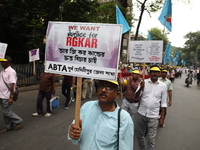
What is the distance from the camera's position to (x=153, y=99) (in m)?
3.17

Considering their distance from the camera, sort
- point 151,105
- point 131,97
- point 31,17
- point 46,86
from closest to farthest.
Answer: point 151,105 → point 131,97 → point 46,86 → point 31,17

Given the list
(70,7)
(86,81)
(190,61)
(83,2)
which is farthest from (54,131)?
(190,61)

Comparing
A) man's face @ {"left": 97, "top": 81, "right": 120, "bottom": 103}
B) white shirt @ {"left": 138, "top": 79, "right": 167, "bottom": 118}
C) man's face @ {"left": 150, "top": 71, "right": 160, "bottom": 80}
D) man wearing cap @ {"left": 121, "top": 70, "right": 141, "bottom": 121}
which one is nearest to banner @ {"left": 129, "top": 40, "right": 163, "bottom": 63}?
man wearing cap @ {"left": 121, "top": 70, "right": 141, "bottom": 121}

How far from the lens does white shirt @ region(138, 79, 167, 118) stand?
10.3 feet

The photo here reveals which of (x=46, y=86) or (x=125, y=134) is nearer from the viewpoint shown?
(x=125, y=134)

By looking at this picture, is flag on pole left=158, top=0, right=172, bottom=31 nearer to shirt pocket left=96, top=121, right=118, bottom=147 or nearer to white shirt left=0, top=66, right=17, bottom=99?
white shirt left=0, top=66, right=17, bottom=99

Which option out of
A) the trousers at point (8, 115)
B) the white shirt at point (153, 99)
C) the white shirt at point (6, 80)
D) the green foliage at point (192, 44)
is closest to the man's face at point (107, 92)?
the white shirt at point (153, 99)

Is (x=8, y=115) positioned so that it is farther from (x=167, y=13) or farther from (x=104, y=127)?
(x=167, y=13)

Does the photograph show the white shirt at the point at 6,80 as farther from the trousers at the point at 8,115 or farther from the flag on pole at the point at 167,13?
the flag on pole at the point at 167,13

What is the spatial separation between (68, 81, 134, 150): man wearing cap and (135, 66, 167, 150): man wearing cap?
1.57 meters

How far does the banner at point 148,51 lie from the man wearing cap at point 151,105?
89cm

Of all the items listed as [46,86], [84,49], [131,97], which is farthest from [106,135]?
[46,86]

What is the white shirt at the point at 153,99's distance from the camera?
3.14 meters

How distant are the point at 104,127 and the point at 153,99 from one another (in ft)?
6.19
